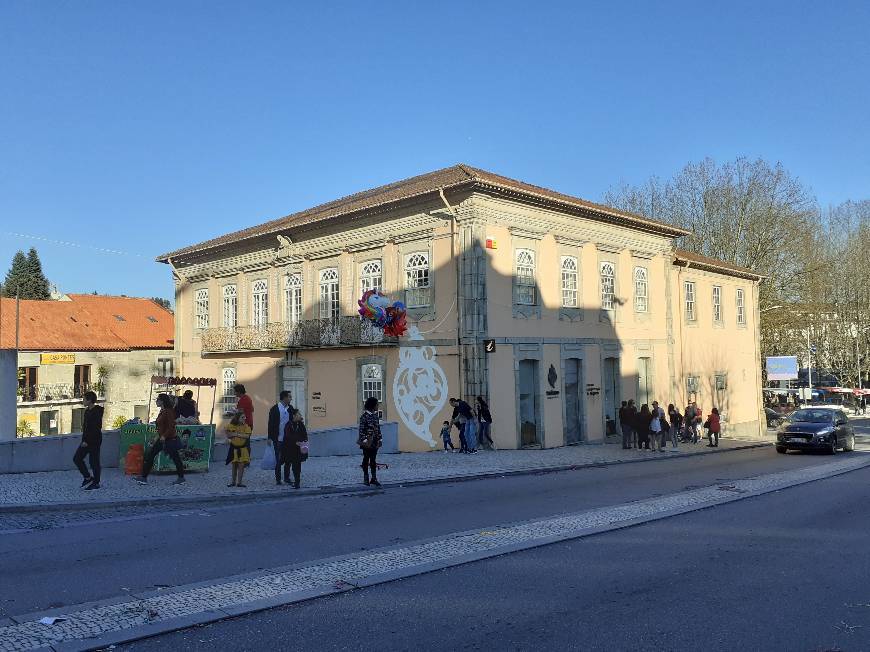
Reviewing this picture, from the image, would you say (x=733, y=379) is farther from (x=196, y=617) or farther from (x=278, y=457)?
(x=196, y=617)

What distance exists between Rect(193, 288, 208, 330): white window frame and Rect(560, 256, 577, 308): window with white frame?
1618cm

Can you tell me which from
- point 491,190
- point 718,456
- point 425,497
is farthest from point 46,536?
point 718,456

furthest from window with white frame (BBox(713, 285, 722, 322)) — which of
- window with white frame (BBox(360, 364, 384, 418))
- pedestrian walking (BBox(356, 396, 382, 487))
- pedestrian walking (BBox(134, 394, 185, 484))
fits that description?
pedestrian walking (BBox(134, 394, 185, 484))

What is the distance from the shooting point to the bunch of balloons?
73.9ft

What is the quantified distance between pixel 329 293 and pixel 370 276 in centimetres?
232

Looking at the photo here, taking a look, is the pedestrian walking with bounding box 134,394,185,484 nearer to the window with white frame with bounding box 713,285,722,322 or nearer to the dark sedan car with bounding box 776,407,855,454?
the dark sedan car with bounding box 776,407,855,454

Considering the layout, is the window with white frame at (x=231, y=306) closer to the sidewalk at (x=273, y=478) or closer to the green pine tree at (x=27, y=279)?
the sidewalk at (x=273, y=478)

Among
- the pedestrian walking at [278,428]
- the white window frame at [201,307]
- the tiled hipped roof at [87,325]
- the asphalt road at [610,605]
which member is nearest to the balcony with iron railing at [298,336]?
the white window frame at [201,307]

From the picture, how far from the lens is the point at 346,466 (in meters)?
16.7

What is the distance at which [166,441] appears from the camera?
1336cm

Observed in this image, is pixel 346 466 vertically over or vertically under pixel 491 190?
under

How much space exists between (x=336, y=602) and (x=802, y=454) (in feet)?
64.3

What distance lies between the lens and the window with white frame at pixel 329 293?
26219 mm

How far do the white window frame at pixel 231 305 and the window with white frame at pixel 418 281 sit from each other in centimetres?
1004
